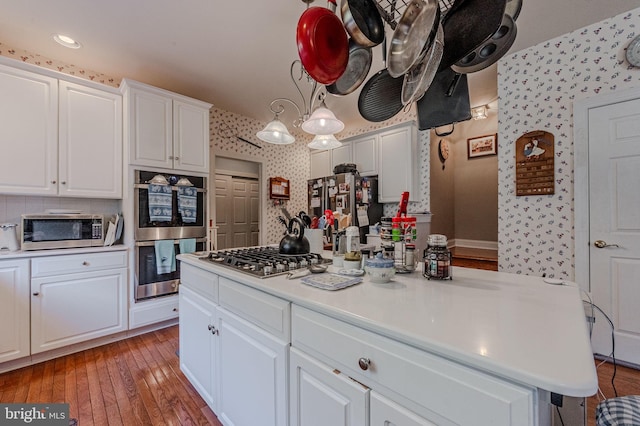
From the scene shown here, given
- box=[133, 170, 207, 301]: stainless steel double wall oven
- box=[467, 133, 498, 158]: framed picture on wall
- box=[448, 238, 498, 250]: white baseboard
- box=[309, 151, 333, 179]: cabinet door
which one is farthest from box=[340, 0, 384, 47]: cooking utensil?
box=[448, 238, 498, 250]: white baseboard

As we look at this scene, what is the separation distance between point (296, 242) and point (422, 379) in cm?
103

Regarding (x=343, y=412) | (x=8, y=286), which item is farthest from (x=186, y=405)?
(x=8, y=286)

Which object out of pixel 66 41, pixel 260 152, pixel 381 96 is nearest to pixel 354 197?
pixel 260 152

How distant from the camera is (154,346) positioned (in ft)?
7.81

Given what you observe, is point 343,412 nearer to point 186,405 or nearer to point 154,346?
point 186,405

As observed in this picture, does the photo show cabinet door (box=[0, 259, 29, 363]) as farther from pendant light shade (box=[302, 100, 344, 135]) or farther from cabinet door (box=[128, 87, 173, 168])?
pendant light shade (box=[302, 100, 344, 135])

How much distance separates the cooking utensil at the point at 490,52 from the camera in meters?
1.15

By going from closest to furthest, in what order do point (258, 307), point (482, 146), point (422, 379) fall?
point (422, 379)
point (258, 307)
point (482, 146)

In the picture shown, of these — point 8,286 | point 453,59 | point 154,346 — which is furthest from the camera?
point 154,346

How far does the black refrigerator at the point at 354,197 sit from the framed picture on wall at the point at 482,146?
1.89 meters

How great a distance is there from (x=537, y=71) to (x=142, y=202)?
3.88 m

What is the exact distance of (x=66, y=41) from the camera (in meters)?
2.29

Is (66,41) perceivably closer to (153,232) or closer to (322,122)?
(153,232)

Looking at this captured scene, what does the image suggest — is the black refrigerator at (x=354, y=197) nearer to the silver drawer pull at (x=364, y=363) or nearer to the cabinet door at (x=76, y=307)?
the cabinet door at (x=76, y=307)
